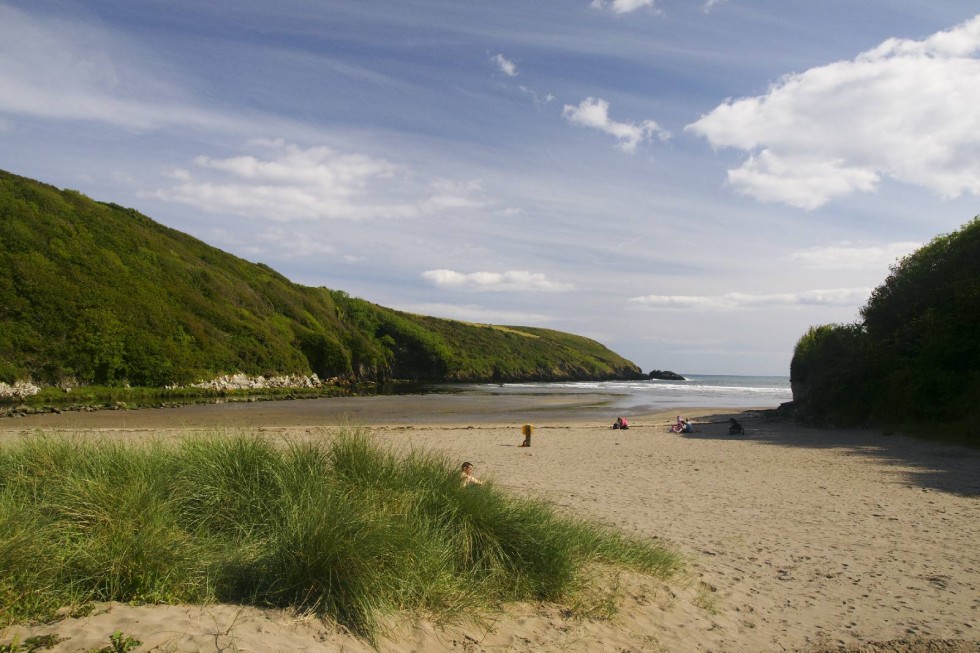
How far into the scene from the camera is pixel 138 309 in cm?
5056

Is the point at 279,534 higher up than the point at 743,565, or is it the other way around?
the point at 279,534

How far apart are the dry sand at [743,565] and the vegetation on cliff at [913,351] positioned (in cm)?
448

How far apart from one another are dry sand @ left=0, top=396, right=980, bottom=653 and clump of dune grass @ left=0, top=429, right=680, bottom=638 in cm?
27

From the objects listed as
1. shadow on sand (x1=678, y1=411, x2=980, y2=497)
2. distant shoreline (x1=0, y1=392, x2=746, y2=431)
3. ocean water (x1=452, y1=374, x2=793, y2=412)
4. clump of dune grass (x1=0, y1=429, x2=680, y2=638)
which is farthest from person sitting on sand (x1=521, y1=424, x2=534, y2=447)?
ocean water (x1=452, y1=374, x2=793, y2=412)

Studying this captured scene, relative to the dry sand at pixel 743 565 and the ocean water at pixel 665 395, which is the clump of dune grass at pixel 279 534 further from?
the ocean water at pixel 665 395

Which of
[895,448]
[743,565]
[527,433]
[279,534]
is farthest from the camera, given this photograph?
[527,433]

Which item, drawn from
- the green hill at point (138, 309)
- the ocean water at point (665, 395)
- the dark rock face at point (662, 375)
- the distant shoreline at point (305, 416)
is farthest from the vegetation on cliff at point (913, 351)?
the dark rock face at point (662, 375)

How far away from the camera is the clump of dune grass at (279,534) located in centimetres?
441

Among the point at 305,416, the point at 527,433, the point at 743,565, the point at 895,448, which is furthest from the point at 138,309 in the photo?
the point at 743,565

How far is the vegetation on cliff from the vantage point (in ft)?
72.3

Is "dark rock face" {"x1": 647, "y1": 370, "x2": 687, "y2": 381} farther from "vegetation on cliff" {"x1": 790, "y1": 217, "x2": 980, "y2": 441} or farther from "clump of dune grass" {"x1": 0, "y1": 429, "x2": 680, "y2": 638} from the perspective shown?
"clump of dune grass" {"x1": 0, "y1": 429, "x2": 680, "y2": 638}

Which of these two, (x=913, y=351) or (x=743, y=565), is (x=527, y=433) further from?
(x=913, y=351)

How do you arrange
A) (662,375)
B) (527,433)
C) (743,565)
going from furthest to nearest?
(662,375) < (527,433) < (743,565)

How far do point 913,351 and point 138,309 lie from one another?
5208 centimetres
